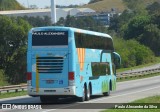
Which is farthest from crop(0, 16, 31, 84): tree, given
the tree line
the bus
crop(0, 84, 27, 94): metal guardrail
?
the bus

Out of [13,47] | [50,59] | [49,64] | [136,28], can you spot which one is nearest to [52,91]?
[49,64]

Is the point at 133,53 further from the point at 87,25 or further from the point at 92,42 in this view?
the point at 92,42

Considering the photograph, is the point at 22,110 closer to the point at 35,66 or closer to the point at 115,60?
the point at 35,66

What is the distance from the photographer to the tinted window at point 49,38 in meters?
28.3

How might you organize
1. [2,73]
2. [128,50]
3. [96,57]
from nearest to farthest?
[96,57]
[2,73]
[128,50]

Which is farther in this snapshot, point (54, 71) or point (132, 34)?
point (132, 34)

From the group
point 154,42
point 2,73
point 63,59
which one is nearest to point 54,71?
point 63,59

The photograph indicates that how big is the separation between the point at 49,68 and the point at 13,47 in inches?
2219

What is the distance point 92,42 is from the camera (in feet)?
104

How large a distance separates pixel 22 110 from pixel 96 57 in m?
8.59

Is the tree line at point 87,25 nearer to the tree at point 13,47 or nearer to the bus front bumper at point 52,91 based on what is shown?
A: the tree at point 13,47

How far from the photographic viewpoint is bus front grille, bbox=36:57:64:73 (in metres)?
28.2

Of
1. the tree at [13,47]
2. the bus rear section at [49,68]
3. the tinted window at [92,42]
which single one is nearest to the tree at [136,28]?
the tree at [13,47]

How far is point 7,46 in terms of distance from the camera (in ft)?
278
